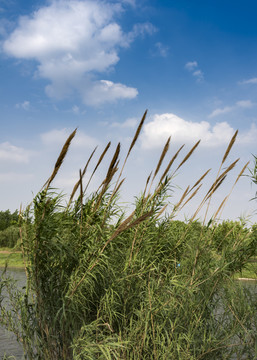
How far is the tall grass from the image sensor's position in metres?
4.09

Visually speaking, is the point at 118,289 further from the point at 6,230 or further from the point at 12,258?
the point at 6,230

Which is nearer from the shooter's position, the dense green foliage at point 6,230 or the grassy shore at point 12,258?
the grassy shore at point 12,258

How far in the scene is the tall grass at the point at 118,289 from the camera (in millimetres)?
4094

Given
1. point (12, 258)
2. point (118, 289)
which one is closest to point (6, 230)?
point (12, 258)

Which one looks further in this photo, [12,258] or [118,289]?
[12,258]

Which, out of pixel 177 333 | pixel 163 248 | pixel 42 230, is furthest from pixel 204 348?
pixel 42 230

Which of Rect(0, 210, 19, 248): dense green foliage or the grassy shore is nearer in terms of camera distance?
the grassy shore

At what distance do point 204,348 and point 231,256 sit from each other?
4.09 ft

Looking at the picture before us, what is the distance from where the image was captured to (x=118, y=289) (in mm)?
4383

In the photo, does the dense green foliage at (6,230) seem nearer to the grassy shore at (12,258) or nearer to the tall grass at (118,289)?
the grassy shore at (12,258)

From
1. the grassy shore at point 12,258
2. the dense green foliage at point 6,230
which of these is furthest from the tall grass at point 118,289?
the dense green foliage at point 6,230

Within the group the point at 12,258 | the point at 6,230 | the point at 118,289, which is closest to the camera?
the point at 118,289

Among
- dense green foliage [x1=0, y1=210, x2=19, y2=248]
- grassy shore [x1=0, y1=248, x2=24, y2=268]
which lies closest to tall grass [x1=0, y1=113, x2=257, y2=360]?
grassy shore [x1=0, y1=248, x2=24, y2=268]

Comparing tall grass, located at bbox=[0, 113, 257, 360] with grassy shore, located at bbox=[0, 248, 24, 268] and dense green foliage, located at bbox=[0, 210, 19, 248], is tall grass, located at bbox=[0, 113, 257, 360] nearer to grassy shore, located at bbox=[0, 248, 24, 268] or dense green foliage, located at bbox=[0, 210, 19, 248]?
grassy shore, located at bbox=[0, 248, 24, 268]
